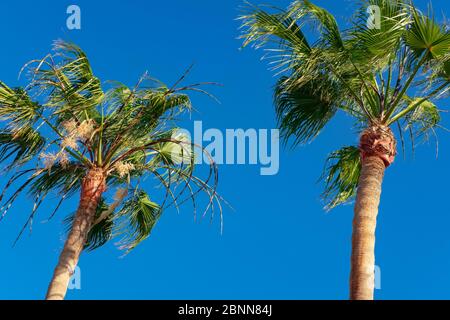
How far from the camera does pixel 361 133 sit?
1022cm

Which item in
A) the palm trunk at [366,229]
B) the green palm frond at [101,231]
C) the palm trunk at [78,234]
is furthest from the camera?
the green palm frond at [101,231]

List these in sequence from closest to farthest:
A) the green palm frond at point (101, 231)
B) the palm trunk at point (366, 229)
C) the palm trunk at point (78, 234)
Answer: the palm trunk at point (366, 229) < the palm trunk at point (78, 234) < the green palm frond at point (101, 231)

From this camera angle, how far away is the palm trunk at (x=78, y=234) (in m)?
9.78

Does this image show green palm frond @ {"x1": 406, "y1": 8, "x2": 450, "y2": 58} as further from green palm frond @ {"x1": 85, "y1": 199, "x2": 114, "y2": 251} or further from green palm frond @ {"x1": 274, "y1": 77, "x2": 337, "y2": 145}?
green palm frond @ {"x1": 85, "y1": 199, "x2": 114, "y2": 251}

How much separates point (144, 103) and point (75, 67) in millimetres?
1294

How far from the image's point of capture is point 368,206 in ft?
30.8

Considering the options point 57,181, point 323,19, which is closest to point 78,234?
point 57,181

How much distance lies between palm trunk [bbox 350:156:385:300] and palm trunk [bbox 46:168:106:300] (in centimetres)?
419

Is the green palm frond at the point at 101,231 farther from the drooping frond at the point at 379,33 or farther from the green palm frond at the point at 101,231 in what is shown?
the drooping frond at the point at 379,33

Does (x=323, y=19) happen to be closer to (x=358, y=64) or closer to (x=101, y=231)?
(x=358, y=64)

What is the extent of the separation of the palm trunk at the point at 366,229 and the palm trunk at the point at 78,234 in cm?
419

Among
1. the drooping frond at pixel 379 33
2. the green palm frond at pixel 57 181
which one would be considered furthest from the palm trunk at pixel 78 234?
the drooping frond at pixel 379 33
